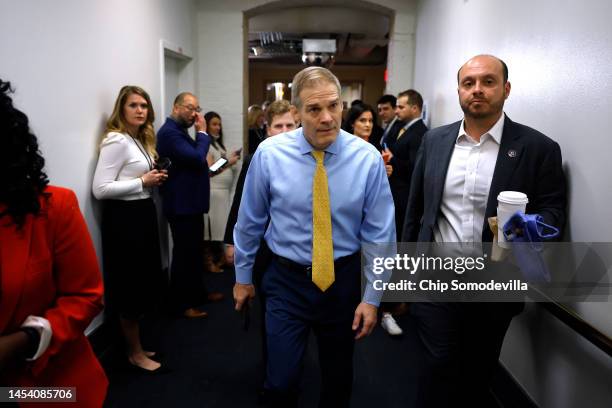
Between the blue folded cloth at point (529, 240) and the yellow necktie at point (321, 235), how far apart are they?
2.08 feet

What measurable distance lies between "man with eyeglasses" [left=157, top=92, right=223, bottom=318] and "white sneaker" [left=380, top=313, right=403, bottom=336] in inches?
55.3

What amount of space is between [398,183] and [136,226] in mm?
1944

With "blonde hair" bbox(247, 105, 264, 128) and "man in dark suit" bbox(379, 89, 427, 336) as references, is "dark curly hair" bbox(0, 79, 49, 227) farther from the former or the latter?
"blonde hair" bbox(247, 105, 264, 128)

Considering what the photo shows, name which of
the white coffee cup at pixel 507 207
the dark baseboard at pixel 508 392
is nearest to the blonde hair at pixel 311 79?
the white coffee cup at pixel 507 207

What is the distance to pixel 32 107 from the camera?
2162mm

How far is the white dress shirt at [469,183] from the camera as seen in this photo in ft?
6.20

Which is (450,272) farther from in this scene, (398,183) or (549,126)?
(398,183)

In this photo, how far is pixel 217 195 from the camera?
4.87 meters

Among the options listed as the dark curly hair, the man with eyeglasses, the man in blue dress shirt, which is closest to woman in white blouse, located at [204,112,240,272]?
the man with eyeglasses

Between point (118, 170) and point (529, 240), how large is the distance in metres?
2.25

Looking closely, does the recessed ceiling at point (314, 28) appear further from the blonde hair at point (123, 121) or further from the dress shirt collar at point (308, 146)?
the dress shirt collar at point (308, 146)

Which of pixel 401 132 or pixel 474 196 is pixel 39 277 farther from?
pixel 401 132

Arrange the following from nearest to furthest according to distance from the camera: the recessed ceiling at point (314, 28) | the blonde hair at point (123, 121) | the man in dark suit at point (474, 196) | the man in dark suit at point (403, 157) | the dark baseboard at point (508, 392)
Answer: the man in dark suit at point (474, 196)
the dark baseboard at point (508, 392)
the blonde hair at point (123, 121)
the man in dark suit at point (403, 157)
the recessed ceiling at point (314, 28)

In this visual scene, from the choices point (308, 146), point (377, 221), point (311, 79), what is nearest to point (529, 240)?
point (377, 221)
